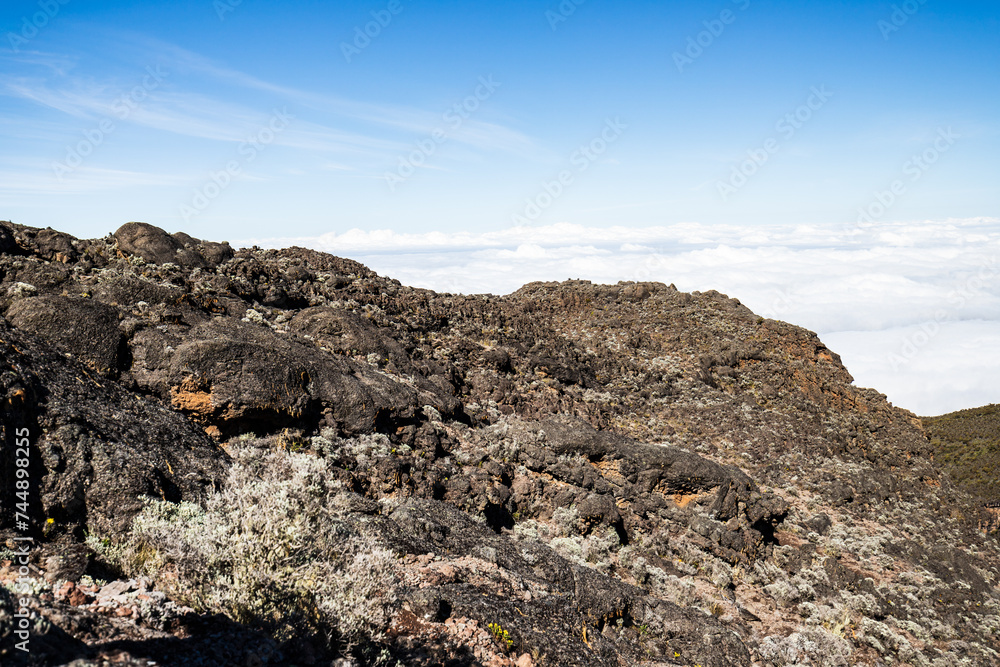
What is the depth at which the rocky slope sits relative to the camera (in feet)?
16.4

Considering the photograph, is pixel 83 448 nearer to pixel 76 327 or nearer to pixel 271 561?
pixel 271 561

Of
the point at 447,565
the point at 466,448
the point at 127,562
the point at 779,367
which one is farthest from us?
the point at 779,367

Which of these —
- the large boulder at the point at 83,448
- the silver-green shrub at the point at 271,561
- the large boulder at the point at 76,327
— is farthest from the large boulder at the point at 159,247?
the silver-green shrub at the point at 271,561

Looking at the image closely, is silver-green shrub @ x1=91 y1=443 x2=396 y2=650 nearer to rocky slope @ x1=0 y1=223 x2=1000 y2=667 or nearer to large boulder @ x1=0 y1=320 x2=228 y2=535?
rocky slope @ x1=0 y1=223 x2=1000 y2=667

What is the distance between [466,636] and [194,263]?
1649 centimetres

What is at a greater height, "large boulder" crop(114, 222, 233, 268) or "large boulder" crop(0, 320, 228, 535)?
"large boulder" crop(114, 222, 233, 268)

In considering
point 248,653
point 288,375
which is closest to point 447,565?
point 248,653

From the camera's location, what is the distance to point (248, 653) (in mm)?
4223

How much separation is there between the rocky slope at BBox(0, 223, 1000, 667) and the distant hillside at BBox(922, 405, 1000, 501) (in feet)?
9.08

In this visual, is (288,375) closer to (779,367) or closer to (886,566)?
(886,566)

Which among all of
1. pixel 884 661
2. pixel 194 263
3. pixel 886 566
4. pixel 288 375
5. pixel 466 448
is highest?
pixel 194 263

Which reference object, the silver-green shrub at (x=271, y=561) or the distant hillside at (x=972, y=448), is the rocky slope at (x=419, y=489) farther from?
the distant hillside at (x=972, y=448)

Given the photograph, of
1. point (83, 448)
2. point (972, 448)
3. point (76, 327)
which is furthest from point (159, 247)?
point (972, 448)

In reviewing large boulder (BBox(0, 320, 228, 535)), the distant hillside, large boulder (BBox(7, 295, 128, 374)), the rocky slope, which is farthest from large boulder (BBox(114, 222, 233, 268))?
the distant hillside
